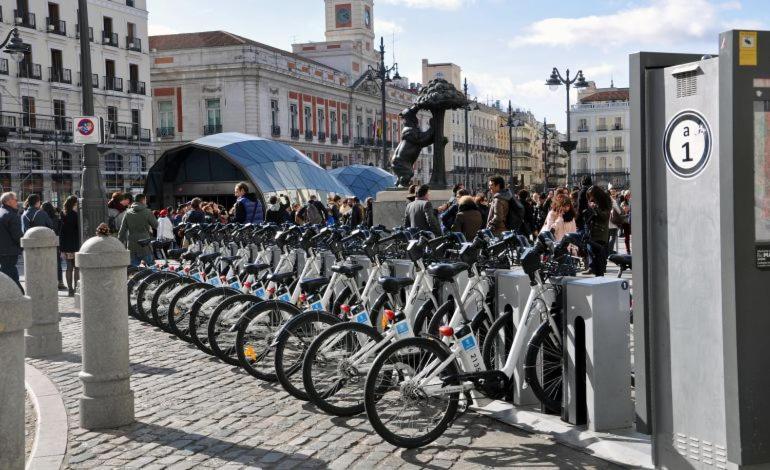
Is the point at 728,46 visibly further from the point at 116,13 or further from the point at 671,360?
the point at 116,13

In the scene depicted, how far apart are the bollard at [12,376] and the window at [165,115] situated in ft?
191

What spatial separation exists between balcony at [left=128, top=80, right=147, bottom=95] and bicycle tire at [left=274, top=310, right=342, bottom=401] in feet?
169

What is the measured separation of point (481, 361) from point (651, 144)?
1.86m

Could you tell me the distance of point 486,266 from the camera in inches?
266

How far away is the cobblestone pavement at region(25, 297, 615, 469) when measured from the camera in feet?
17.3

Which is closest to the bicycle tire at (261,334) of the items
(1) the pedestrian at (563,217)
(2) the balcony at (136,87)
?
(1) the pedestrian at (563,217)

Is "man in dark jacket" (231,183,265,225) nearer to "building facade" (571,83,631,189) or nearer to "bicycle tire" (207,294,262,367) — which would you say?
"bicycle tire" (207,294,262,367)

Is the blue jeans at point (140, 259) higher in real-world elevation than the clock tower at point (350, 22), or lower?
lower

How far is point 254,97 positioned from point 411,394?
5465 cm

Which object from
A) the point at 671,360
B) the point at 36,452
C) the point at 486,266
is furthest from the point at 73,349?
the point at 671,360

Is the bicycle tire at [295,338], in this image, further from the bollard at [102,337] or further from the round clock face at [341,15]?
the round clock face at [341,15]

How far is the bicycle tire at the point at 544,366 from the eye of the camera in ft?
19.4

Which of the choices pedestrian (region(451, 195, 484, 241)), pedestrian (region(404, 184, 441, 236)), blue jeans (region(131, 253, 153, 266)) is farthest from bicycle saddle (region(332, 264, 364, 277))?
blue jeans (region(131, 253, 153, 266))

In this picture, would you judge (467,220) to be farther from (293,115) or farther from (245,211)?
(293,115)
